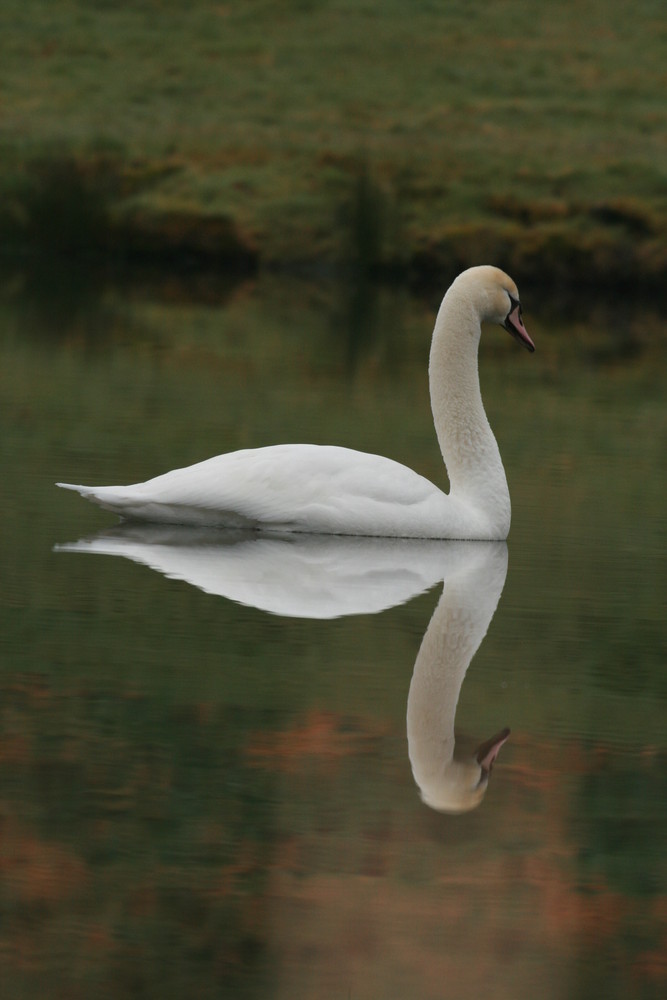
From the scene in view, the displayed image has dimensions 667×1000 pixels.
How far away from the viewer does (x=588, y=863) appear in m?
4.25

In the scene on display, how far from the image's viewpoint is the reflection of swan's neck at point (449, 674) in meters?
4.68

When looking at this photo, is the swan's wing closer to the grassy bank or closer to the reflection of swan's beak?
the reflection of swan's beak

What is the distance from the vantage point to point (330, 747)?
4.90 meters

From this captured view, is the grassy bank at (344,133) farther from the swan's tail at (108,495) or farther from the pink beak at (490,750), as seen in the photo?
the pink beak at (490,750)

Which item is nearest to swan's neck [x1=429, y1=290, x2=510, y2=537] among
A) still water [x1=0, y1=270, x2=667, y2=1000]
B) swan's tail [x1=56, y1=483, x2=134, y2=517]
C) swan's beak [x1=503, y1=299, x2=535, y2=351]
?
swan's beak [x1=503, y1=299, x2=535, y2=351]

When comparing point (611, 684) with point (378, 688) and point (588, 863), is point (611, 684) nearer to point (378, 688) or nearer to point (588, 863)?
point (378, 688)

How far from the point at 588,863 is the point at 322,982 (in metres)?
0.87

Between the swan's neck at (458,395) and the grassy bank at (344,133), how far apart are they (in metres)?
15.7

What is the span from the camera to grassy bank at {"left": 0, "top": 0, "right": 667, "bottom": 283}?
81.3 feet

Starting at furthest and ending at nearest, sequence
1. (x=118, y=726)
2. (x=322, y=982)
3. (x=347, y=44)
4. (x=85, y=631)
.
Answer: (x=347, y=44), (x=85, y=631), (x=118, y=726), (x=322, y=982)

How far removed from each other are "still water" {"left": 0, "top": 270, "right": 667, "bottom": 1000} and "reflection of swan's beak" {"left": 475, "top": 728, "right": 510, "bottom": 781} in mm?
11

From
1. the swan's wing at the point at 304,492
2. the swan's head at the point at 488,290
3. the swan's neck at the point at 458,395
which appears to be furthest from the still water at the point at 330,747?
the swan's head at the point at 488,290

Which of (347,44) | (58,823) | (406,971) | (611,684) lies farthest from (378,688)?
(347,44)

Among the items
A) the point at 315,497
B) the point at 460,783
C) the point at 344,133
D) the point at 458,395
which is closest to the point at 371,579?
the point at 315,497
